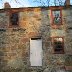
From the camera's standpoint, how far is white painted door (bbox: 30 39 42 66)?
27.0 metres

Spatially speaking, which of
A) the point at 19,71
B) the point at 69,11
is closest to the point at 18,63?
the point at 19,71

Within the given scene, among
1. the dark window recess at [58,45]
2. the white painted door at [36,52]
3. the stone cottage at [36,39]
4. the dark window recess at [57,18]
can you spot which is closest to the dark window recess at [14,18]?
the stone cottage at [36,39]

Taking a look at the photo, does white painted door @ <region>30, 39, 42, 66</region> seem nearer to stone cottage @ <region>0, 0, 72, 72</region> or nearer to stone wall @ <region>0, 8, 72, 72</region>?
stone cottage @ <region>0, 0, 72, 72</region>

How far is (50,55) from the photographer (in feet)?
87.5

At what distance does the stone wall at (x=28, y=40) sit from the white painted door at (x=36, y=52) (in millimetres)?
350

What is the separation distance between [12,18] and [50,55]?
563 centimetres

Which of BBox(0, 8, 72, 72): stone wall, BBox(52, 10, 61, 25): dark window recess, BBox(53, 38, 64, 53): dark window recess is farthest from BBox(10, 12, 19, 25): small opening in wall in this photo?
BBox(53, 38, 64, 53): dark window recess

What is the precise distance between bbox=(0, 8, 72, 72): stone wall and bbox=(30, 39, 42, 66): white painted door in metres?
0.35

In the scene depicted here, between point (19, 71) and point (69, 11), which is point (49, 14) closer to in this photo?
point (69, 11)

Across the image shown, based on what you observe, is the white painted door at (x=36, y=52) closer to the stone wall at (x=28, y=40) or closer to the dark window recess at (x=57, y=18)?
the stone wall at (x=28, y=40)

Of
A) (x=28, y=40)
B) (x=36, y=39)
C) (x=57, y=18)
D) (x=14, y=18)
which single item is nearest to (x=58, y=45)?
(x=36, y=39)

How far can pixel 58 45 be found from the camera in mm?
26891

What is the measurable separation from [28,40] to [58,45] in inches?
121

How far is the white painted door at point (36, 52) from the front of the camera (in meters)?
27.0
